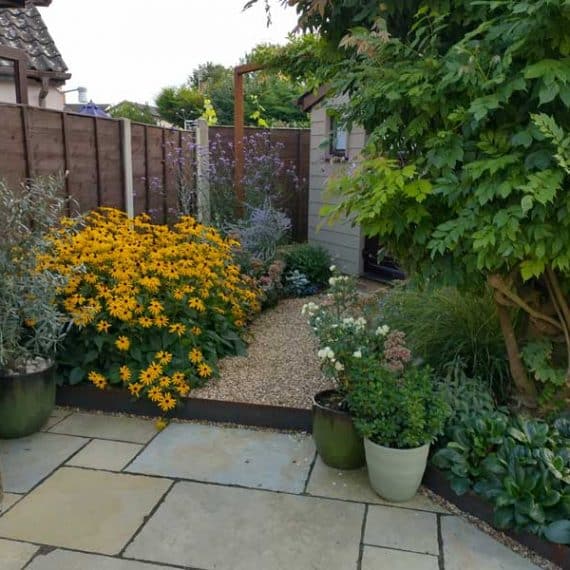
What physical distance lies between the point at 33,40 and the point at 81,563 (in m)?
7.59

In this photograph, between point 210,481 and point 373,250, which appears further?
point 373,250

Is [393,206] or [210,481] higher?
[393,206]

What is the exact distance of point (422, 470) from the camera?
8.48 feet

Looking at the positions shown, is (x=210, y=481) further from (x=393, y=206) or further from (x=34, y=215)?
(x=34, y=215)

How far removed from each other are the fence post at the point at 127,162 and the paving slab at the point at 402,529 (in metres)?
3.59

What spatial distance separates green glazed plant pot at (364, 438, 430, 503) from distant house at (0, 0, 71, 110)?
6.50m

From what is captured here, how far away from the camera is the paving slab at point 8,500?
8.22 feet

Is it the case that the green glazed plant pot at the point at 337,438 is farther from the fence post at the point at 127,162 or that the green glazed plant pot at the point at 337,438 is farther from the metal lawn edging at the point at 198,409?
the fence post at the point at 127,162

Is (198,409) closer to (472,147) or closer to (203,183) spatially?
(472,147)

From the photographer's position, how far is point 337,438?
2.79m

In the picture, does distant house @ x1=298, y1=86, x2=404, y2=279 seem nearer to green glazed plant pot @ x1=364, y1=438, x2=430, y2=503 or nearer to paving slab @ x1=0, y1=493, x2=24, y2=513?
green glazed plant pot @ x1=364, y1=438, x2=430, y2=503

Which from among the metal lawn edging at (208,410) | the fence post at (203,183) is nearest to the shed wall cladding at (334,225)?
the fence post at (203,183)

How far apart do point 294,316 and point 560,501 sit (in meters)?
3.16

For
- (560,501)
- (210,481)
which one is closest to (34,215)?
(210,481)
